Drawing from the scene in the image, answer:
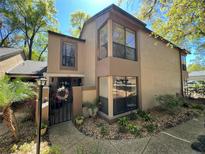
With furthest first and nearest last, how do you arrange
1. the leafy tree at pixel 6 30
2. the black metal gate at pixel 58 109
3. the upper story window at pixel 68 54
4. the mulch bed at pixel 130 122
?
the leafy tree at pixel 6 30, the upper story window at pixel 68 54, the black metal gate at pixel 58 109, the mulch bed at pixel 130 122

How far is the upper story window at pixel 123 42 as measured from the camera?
775 centimetres

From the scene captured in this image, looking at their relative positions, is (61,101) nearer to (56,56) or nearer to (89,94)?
(89,94)

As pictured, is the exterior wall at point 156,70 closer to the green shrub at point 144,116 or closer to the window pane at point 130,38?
the window pane at point 130,38

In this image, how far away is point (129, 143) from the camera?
4.92 meters

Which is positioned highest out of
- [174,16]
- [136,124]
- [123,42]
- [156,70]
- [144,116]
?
[174,16]

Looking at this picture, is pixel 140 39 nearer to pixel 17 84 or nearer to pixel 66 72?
pixel 66 72

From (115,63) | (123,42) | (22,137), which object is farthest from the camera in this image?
(123,42)

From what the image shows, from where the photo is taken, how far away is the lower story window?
7500mm

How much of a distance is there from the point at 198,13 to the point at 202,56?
16.4 meters

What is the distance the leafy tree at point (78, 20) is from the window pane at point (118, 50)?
19170 millimetres

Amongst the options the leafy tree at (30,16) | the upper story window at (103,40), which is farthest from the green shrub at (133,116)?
the leafy tree at (30,16)

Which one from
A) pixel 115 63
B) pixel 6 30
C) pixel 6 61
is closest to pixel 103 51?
pixel 115 63

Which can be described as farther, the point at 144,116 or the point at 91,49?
the point at 91,49

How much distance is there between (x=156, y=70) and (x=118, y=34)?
5.03 metres
